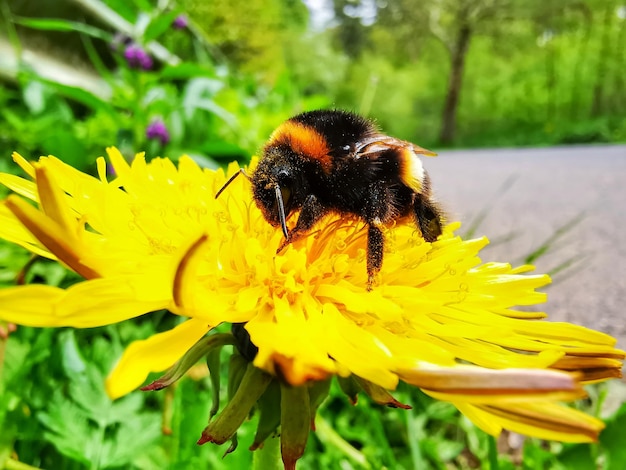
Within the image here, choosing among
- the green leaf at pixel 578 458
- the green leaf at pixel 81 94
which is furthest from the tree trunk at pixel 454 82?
the green leaf at pixel 578 458

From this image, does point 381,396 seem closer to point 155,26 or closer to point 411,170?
point 411,170

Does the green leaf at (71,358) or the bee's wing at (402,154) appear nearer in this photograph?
the bee's wing at (402,154)

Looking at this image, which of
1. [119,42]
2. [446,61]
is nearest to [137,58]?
[119,42]

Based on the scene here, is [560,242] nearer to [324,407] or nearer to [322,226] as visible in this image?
[324,407]

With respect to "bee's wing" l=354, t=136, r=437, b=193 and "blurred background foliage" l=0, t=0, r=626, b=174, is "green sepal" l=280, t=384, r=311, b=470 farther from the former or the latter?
"blurred background foliage" l=0, t=0, r=626, b=174

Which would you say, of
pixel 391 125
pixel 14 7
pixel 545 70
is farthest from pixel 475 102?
pixel 14 7

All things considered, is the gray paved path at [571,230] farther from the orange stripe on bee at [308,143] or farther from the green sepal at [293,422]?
the green sepal at [293,422]
